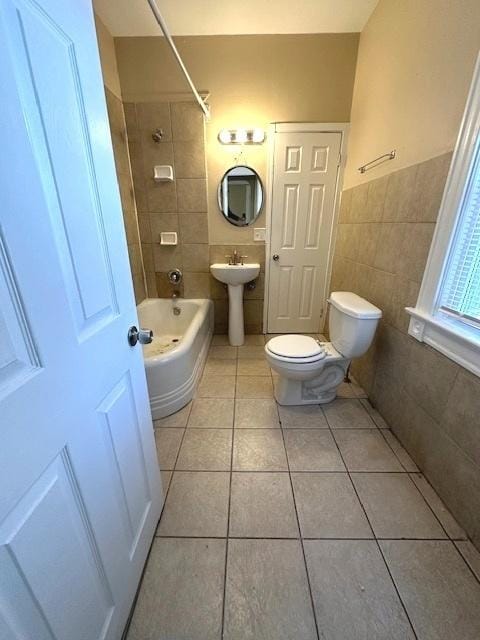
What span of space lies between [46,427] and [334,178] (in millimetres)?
2734

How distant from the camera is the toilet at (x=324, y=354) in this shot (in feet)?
5.27

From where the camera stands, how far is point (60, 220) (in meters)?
0.53

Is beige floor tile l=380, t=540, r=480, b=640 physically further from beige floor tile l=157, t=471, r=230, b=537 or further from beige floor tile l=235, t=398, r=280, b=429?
beige floor tile l=235, t=398, r=280, b=429

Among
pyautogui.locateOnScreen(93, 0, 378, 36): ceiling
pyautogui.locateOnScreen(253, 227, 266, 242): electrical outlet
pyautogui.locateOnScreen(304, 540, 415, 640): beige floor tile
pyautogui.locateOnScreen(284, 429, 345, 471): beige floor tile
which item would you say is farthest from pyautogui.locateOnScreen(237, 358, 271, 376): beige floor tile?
pyautogui.locateOnScreen(93, 0, 378, 36): ceiling

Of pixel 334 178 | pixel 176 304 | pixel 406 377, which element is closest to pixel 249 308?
pixel 176 304

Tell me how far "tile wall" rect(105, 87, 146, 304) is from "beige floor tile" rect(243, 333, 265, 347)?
1179mm

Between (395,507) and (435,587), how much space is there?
276mm

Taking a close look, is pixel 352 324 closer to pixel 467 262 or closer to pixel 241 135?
pixel 467 262

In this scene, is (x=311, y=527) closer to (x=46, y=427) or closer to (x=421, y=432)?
(x=421, y=432)

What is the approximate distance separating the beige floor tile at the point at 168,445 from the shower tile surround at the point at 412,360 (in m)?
1.29

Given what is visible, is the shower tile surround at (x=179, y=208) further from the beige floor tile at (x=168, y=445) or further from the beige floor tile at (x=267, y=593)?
the beige floor tile at (x=267, y=593)

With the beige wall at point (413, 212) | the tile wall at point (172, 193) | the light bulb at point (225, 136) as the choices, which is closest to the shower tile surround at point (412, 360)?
the beige wall at point (413, 212)

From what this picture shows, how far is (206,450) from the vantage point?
1.49m

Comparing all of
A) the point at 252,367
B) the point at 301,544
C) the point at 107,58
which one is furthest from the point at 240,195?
the point at 301,544
